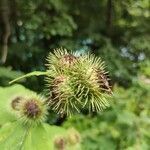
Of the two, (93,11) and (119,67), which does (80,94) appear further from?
(93,11)

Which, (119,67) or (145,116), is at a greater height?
(119,67)

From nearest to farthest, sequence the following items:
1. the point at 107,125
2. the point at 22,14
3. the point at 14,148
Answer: the point at 14,148
the point at 107,125
the point at 22,14

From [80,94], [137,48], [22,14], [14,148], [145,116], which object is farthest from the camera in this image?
[137,48]

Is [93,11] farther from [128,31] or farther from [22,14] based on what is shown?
[22,14]

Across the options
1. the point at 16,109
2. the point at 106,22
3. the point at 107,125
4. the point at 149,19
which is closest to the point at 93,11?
the point at 106,22

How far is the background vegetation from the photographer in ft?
19.3

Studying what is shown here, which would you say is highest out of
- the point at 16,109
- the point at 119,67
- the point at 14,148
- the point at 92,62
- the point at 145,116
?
the point at 119,67

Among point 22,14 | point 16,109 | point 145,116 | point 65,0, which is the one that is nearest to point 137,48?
point 65,0

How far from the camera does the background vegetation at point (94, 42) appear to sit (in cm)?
589

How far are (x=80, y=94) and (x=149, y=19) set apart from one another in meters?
5.42

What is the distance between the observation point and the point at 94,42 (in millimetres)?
7348

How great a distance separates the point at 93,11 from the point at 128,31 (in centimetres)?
52

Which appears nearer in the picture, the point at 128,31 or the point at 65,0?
the point at 65,0

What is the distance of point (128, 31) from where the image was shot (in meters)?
7.61
